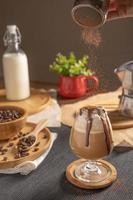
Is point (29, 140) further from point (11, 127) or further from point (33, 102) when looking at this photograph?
point (33, 102)

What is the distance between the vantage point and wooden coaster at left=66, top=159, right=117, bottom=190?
0.70 meters

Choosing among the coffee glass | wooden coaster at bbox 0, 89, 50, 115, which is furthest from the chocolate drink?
wooden coaster at bbox 0, 89, 50, 115

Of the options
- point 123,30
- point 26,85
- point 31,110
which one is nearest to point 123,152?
point 31,110

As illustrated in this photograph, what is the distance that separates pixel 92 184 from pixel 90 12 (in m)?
0.39

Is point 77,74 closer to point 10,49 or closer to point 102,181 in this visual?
point 10,49

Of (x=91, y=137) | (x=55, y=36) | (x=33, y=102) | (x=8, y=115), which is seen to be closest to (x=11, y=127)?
(x=8, y=115)

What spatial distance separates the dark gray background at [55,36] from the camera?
1816mm

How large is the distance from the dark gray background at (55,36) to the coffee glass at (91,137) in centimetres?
98

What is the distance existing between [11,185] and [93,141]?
184 mm

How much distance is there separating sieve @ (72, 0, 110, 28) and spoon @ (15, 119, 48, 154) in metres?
0.28

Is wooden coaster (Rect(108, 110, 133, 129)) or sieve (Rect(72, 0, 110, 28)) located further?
wooden coaster (Rect(108, 110, 133, 129))

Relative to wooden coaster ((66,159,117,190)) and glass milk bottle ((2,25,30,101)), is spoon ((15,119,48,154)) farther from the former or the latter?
glass milk bottle ((2,25,30,101))

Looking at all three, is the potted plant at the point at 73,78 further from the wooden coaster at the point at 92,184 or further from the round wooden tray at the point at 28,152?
the wooden coaster at the point at 92,184

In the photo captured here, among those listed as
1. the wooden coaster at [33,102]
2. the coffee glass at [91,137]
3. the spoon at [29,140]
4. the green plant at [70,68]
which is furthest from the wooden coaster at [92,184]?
the green plant at [70,68]
